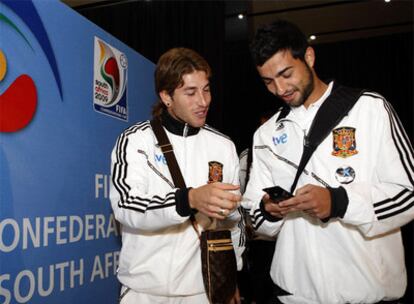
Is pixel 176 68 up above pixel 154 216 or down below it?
above

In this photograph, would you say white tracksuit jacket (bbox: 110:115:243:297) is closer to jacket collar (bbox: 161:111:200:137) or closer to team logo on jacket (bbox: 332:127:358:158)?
jacket collar (bbox: 161:111:200:137)

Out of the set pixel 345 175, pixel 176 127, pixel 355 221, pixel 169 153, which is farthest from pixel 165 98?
pixel 355 221

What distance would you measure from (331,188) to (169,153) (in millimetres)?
693

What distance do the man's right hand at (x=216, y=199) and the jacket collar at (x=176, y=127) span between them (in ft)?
→ 1.66

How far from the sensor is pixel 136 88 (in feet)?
10.2

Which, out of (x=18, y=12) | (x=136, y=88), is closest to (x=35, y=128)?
(x=18, y=12)

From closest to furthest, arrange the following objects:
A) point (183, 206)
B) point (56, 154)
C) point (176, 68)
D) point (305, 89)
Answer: point (183, 206) < point (305, 89) < point (176, 68) < point (56, 154)

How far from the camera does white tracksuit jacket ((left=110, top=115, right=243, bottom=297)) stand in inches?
60.6

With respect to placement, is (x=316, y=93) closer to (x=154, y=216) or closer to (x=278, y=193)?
(x=278, y=193)

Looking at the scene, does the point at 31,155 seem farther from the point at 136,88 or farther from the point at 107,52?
the point at 136,88

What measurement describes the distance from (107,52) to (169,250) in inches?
61.5

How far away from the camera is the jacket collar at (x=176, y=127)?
188 centimetres

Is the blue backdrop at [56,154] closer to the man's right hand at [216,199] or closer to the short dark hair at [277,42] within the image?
the man's right hand at [216,199]

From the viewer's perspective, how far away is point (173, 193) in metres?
1.52
